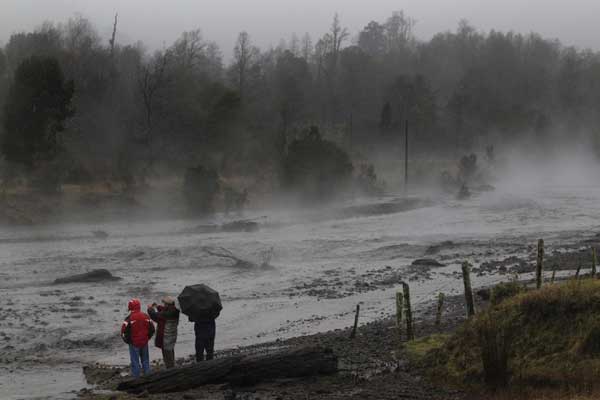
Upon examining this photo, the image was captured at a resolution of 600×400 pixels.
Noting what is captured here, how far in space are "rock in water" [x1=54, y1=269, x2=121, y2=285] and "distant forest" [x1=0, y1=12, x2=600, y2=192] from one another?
93.2 ft

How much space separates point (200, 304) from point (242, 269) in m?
19.2

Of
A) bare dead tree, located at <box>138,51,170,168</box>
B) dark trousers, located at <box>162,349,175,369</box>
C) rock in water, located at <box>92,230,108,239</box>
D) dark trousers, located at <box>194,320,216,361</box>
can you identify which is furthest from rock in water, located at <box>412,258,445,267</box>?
bare dead tree, located at <box>138,51,170,168</box>

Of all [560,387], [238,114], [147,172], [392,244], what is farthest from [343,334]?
[238,114]

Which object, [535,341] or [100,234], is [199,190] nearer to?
[100,234]

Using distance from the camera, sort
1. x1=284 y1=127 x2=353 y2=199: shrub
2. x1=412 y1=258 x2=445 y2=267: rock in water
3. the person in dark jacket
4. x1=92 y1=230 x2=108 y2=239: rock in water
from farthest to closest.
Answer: x1=284 y1=127 x2=353 y2=199: shrub
x1=92 y1=230 x2=108 y2=239: rock in water
x1=412 y1=258 x2=445 y2=267: rock in water
the person in dark jacket

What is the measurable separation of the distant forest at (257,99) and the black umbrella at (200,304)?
44445 mm

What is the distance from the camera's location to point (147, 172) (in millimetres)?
70688

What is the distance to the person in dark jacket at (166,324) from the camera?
17.0 meters

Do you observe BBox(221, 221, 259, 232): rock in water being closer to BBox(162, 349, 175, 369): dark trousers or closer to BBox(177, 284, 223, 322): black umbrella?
BBox(177, 284, 223, 322): black umbrella

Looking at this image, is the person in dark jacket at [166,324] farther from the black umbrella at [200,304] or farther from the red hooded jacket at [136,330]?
the red hooded jacket at [136,330]

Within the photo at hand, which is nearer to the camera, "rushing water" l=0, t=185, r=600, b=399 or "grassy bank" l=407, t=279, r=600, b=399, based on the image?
"grassy bank" l=407, t=279, r=600, b=399

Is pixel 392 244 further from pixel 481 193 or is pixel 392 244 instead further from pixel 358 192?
pixel 481 193

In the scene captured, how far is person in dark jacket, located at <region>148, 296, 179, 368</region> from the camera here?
55.8 feet

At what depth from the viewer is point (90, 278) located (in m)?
32.3
